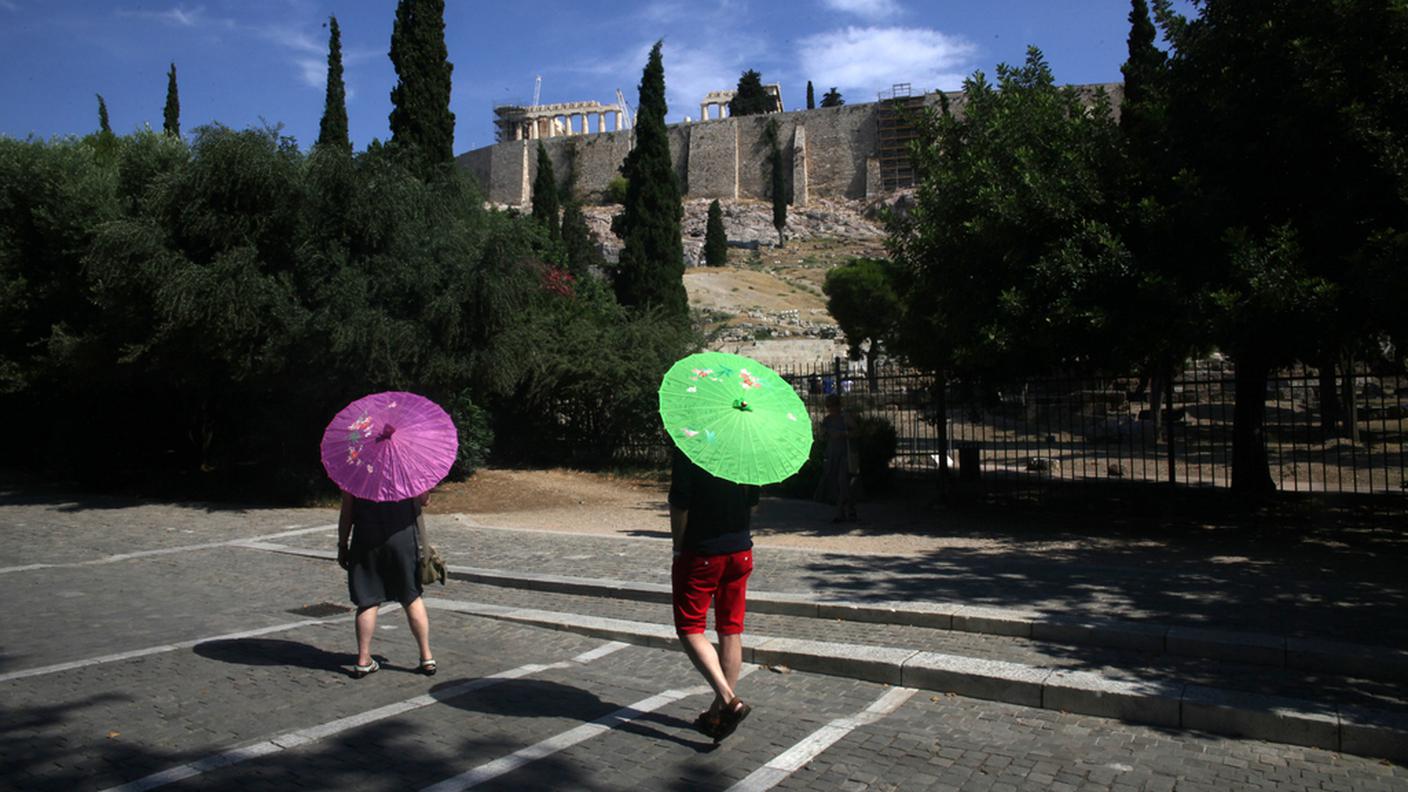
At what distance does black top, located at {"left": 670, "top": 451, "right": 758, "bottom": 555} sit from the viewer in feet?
15.5

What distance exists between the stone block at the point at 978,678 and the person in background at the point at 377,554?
303 centimetres

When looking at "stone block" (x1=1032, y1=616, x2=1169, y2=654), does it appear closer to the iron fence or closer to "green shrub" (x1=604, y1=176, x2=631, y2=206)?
the iron fence

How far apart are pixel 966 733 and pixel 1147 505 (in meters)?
8.70

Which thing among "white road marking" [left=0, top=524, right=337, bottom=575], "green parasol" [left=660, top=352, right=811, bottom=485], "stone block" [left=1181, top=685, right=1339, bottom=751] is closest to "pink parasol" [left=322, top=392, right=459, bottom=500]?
"green parasol" [left=660, top=352, right=811, bottom=485]

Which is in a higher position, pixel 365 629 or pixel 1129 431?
pixel 1129 431

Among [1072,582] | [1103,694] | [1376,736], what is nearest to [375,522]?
[1103,694]

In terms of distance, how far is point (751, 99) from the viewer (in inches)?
4510

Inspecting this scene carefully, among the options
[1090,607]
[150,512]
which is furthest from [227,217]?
[1090,607]

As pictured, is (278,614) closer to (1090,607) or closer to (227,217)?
(1090,607)

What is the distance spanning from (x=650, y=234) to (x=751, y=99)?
3401 inches

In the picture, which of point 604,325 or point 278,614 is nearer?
point 278,614

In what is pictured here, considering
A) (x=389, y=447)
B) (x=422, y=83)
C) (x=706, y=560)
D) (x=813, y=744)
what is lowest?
(x=813, y=744)

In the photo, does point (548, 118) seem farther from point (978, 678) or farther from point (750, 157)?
point (978, 678)

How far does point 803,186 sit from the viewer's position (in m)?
99.9
